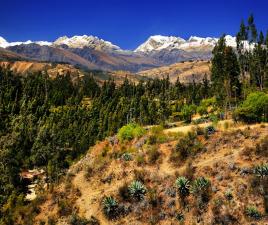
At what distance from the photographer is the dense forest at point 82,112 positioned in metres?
60.1

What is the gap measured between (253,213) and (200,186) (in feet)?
20.0

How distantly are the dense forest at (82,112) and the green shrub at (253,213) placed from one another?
20.2 m

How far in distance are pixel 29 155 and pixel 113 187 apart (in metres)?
46.3

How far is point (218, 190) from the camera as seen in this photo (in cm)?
3806

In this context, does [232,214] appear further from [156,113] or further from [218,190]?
[156,113]

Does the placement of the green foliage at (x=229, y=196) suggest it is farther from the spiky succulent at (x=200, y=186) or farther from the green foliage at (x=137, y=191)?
the green foliage at (x=137, y=191)

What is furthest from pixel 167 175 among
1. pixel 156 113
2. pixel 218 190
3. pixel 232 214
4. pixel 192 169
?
pixel 156 113

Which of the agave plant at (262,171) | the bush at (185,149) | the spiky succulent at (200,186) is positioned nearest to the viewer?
the agave plant at (262,171)

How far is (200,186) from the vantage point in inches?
1511

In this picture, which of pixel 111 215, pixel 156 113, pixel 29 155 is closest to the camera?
pixel 111 215

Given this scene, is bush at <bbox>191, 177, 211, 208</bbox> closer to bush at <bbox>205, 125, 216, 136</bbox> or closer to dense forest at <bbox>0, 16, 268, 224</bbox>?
bush at <bbox>205, 125, 216, 136</bbox>

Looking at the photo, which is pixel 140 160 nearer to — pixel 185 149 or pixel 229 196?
pixel 185 149

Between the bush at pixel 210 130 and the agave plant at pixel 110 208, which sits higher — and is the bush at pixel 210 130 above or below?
above

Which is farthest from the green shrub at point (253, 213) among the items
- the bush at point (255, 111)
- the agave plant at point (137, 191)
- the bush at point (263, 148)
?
the bush at point (255, 111)
